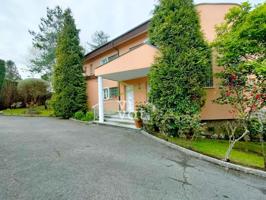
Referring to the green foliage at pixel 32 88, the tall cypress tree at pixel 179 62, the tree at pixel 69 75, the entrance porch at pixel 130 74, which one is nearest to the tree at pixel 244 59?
the tall cypress tree at pixel 179 62

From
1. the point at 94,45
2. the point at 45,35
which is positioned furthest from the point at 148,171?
the point at 94,45

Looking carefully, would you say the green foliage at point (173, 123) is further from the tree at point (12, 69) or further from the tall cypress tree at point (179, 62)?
the tree at point (12, 69)

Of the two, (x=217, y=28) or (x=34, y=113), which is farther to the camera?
(x=34, y=113)

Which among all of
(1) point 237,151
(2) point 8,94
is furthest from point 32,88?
(1) point 237,151

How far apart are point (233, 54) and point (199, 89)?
1.96 metres

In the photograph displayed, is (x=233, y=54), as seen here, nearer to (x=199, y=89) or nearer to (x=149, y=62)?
(x=199, y=89)

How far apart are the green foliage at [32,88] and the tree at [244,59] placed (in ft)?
62.6

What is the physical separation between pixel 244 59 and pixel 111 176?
23.8 ft

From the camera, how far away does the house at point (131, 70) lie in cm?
1035

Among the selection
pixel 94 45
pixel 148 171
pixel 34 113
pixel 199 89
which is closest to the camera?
pixel 148 171

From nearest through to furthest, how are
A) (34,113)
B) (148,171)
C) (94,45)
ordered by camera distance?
(148,171), (34,113), (94,45)

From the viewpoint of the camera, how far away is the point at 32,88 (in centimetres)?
2130

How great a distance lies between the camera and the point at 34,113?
19.5 metres

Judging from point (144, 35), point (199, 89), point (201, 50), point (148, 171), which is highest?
point (144, 35)
